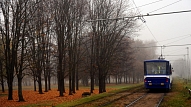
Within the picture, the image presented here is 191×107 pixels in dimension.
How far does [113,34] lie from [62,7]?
761 cm

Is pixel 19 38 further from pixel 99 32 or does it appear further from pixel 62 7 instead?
pixel 99 32

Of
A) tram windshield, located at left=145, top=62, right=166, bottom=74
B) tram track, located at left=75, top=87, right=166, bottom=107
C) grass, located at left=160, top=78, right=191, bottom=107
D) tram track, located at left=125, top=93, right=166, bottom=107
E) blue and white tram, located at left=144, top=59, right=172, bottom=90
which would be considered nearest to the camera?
grass, located at left=160, top=78, right=191, bottom=107

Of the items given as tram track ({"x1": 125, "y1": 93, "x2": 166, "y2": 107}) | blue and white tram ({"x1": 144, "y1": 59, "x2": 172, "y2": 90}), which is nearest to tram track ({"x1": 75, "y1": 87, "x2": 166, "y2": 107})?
tram track ({"x1": 125, "y1": 93, "x2": 166, "y2": 107})

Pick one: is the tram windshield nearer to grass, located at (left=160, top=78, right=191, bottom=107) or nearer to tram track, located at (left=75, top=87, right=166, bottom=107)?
grass, located at (left=160, top=78, right=191, bottom=107)

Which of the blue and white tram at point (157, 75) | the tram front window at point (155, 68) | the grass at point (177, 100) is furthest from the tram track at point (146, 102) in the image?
the tram front window at point (155, 68)

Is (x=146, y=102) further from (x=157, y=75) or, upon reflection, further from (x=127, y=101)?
(x=157, y=75)

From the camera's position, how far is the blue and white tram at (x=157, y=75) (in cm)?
2681

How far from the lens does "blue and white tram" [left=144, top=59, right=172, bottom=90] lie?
26.8 meters

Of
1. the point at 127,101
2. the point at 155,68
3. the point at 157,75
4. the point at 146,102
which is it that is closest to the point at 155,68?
the point at 155,68

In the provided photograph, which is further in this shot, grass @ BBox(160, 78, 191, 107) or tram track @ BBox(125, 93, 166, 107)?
tram track @ BBox(125, 93, 166, 107)

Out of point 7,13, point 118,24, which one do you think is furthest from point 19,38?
point 118,24

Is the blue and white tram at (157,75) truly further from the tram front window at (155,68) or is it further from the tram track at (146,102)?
the tram track at (146,102)

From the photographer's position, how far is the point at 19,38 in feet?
89.5

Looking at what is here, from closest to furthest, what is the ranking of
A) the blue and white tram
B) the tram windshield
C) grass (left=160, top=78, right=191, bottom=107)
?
1. grass (left=160, top=78, right=191, bottom=107)
2. the blue and white tram
3. the tram windshield
